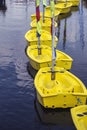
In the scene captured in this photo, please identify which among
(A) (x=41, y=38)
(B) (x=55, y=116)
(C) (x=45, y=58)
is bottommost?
(B) (x=55, y=116)

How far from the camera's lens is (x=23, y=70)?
3103cm

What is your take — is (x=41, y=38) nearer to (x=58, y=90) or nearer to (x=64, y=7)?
(x=58, y=90)

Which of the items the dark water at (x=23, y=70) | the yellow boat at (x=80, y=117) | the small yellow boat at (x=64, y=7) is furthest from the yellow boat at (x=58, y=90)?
the small yellow boat at (x=64, y=7)

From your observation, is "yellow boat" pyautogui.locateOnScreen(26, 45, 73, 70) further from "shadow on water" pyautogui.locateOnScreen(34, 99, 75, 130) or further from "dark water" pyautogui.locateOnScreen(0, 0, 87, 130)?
"shadow on water" pyautogui.locateOnScreen(34, 99, 75, 130)

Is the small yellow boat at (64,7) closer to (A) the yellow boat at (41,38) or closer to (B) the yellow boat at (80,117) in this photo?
(A) the yellow boat at (41,38)

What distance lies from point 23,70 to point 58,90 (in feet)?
27.4

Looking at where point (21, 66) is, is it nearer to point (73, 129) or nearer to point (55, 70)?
point (55, 70)

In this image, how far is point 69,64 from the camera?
2927cm

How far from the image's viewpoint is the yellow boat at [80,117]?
18141 millimetres

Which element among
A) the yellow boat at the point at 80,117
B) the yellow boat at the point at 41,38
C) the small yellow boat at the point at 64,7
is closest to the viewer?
the yellow boat at the point at 80,117

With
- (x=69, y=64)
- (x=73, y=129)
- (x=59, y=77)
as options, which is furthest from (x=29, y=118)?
(x=69, y=64)

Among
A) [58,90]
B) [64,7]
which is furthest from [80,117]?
[64,7]

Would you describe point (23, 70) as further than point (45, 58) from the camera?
Yes

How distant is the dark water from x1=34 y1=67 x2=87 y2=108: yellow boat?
0.98 metres
